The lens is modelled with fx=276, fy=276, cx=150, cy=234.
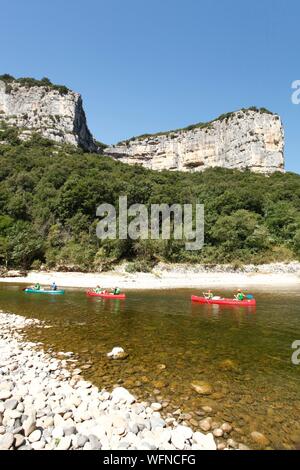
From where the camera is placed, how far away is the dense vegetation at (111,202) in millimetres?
46469

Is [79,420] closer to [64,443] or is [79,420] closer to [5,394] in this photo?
[64,443]

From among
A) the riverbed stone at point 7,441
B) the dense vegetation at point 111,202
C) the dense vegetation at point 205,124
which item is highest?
the dense vegetation at point 205,124

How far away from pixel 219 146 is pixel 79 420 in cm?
11379

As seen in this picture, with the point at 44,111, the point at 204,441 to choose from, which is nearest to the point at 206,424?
the point at 204,441

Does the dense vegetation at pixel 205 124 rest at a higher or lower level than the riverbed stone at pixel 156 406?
higher

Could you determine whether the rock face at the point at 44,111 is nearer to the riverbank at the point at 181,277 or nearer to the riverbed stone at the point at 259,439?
the riverbank at the point at 181,277

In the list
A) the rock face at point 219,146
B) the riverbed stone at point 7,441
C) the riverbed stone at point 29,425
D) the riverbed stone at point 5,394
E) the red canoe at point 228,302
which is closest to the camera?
the riverbed stone at point 7,441

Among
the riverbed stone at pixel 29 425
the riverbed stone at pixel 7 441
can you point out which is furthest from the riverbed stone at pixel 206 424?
the riverbed stone at pixel 7 441

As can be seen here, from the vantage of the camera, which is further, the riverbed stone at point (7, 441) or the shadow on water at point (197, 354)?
the shadow on water at point (197, 354)

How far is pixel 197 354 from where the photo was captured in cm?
1024

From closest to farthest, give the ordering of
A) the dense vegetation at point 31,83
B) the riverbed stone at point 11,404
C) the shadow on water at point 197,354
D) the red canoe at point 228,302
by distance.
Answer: the riverbed stone at point 11,404
the shadow on water at point 197,354
the red canoe at point 228,302
the dense vegetation at point 31,83

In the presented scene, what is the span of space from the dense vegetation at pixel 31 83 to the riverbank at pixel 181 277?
91.5 metres
